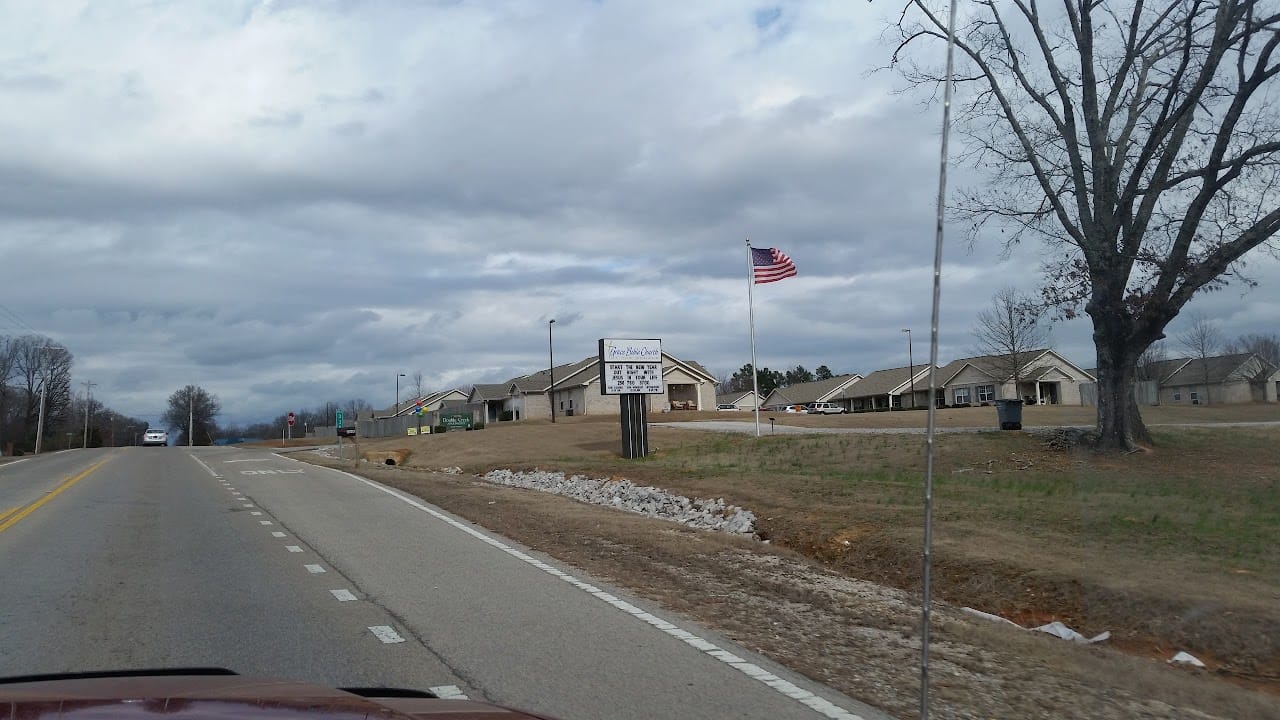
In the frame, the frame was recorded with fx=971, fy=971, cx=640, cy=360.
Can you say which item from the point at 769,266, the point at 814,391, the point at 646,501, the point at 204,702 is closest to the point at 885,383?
the point at 814,391

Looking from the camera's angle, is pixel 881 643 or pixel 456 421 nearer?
pixel 881 643

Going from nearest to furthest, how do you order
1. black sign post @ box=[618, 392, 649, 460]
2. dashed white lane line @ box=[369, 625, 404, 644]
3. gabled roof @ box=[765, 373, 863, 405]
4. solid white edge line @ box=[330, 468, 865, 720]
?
solid white edge line @ box=[330, 468, 865, 720] → dashed white lane line @ box=[369, 625, 404, 644] → black sign post @ box=[618, 392, 649, 460] → gabled roof @ box=[765, 373, 863, 405]

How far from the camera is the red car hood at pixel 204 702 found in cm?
306

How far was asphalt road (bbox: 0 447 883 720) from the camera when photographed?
6562mm

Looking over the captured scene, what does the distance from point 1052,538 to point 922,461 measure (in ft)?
43.2

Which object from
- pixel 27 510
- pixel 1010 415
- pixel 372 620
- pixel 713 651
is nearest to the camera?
pixel 713 651

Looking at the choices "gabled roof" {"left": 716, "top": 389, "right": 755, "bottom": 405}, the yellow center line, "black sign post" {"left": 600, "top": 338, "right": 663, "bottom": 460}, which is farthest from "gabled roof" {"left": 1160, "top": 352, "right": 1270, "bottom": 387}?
the yellow center line

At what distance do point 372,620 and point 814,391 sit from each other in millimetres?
108273

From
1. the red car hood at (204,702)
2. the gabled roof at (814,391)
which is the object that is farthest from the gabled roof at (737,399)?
the red car hood at (204,702)

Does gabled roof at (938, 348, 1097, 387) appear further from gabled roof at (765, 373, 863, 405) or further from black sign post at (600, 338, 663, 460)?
black sign post at (600, 338, 663, 460)

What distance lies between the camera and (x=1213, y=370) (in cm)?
8556

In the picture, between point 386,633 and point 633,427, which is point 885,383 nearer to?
point 633,427

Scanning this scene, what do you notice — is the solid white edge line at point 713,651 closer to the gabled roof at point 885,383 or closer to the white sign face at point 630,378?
the white sign face at point 630,378

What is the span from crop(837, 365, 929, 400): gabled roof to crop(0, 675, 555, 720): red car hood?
297ft
